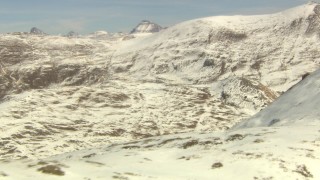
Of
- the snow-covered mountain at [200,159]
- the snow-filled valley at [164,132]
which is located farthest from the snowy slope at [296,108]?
the snow-covered mountain at [200,159]

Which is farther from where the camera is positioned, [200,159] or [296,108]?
[296,108]

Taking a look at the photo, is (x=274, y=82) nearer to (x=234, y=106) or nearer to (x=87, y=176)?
(x=234, y=106)

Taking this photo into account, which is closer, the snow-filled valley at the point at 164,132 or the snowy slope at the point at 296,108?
the snow-filled valley at the point at 164,132

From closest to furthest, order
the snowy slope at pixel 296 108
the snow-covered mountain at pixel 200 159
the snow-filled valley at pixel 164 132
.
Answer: the snow-covered mountain at pixel 200 159, the snow-filled valley at pixel 164 132, the snowy slope at pixel 296 108

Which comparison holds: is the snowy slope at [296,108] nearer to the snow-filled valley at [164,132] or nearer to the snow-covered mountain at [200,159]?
the snow-filled valley at [164,132]

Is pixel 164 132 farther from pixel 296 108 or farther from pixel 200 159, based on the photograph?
pixel 200 159

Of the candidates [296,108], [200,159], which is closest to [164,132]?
[296,108]

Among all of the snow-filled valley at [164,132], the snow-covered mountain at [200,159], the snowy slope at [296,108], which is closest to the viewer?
the snow-covered mountain at [200,159]

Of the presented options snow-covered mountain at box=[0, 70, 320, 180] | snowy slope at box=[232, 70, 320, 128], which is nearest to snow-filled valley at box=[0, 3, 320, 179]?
snow-covered mountain at box=[0, 70, 320, 180]
